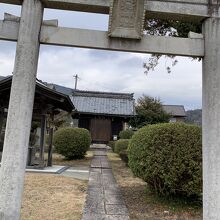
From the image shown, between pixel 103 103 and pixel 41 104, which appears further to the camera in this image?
pixel 103 103

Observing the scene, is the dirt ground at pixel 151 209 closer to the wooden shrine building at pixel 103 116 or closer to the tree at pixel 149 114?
the tree at pixel 149 114

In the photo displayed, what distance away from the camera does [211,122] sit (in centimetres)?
492

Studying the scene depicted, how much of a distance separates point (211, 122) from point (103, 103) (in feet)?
90.2

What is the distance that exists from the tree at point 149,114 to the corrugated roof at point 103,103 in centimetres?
80

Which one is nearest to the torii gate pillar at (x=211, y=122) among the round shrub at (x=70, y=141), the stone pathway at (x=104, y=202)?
the stone pathway at (x=104, y=202)

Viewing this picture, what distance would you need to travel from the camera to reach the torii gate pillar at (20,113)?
471 cm

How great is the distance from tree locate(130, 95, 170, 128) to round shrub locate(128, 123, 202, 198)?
21.3 meters

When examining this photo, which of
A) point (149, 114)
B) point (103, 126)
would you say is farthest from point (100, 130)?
point (149, 114)

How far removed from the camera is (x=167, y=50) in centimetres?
508

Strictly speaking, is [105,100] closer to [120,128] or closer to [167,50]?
[120,128]

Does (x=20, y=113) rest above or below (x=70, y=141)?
above

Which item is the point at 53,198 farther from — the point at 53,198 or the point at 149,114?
the point at 149,114

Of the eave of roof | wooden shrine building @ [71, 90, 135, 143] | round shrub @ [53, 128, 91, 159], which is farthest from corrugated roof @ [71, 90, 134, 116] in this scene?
the eave of roof

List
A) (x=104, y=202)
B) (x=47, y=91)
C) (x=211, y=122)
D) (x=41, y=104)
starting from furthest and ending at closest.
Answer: (x=41, y=104) → (x=47, y=91) → (x=104, y=202) → (x=211, y=122)
